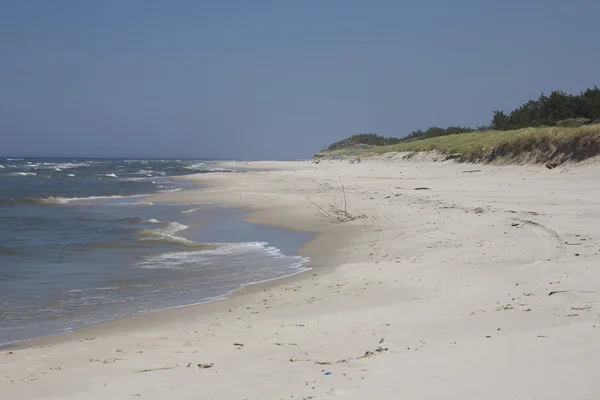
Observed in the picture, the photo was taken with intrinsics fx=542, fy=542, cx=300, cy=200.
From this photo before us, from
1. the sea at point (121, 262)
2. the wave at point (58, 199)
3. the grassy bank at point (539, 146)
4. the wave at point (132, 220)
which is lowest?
the sea at point (121, 262)

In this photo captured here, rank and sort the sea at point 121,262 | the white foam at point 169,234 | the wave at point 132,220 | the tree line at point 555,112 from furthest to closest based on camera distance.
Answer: the tree line at point 555,112 → the wave at point 132,220 → the white foam at point 169,234 → the sea at point 121,262

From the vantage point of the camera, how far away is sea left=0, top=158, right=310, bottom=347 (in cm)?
758

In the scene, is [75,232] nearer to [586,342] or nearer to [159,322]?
[159,322]

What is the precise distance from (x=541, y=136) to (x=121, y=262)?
20.0m

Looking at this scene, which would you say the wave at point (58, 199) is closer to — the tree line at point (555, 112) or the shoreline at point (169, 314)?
the shoreline at point (169, 314)

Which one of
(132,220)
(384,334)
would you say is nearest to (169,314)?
(384,334)

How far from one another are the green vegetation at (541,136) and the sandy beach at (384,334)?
1199cm

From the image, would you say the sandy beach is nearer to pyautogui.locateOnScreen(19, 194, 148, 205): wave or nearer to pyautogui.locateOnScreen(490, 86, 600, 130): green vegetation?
pyautogui.locateOnScreen(19, 194, 148, 205): wave

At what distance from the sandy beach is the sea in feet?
2.49

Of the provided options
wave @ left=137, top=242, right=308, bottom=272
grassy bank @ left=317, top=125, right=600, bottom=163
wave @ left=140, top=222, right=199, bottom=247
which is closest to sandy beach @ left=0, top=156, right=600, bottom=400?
wave @ left=137, top=242, right=308, bottom=272

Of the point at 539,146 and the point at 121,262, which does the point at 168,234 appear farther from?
the point at 539,146

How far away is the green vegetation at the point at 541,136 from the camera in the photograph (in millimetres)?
21859

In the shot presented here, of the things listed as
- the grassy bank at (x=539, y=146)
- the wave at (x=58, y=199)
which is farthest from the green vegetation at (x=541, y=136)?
the wave at (x=58, y=199)

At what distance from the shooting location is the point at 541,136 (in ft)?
79.5
